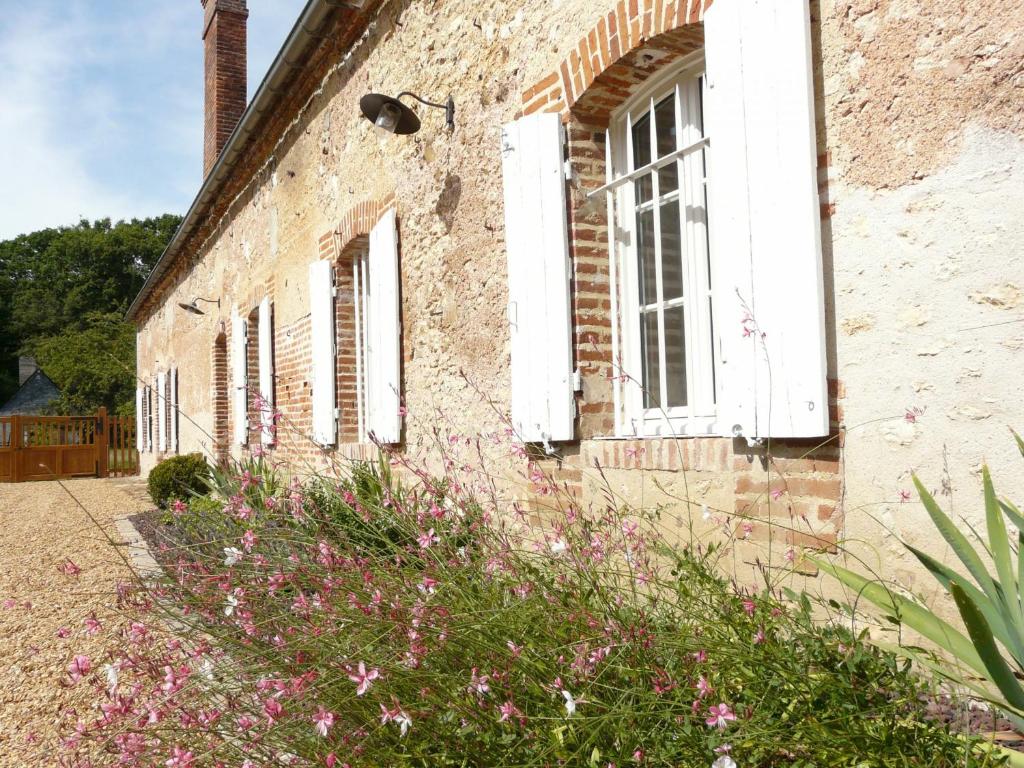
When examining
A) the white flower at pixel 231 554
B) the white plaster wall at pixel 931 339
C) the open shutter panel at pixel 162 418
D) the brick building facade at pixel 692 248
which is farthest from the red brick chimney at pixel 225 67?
the white plaster wall at pixel 931 339

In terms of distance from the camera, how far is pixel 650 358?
3754mm

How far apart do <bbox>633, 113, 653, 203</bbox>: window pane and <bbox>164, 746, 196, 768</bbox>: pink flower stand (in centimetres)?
288

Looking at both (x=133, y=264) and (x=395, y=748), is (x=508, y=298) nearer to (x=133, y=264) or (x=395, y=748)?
(x=395, y=748)

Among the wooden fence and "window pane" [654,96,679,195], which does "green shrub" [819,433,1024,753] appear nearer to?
"window pane" [654,96,679,195]

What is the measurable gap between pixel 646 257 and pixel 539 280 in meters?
0.51

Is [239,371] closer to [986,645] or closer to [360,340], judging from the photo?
[360,340]

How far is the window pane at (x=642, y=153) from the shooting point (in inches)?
148

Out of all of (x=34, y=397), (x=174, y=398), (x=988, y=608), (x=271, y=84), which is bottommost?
(x=988, y=608)

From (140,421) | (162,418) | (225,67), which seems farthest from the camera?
(140,421)

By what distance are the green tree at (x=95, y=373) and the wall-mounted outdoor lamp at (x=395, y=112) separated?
2584 centimetres

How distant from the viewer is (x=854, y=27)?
8.46 feet

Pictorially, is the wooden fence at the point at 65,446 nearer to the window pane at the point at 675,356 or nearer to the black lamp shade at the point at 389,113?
the black lamp shade at the point at 389,113

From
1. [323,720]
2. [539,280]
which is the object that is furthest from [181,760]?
[539,280]

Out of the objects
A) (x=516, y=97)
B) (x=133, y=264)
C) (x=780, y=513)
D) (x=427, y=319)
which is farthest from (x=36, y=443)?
(x=133, y=264)
